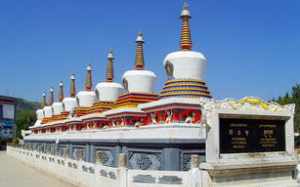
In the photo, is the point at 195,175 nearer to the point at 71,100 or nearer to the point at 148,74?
the point at 148,74

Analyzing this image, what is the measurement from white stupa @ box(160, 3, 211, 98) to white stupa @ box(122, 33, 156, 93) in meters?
2.88

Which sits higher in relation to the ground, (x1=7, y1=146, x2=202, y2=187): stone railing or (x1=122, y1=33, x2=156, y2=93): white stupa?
(x1=122, y1=33, x2=156, y2=93): white stupa

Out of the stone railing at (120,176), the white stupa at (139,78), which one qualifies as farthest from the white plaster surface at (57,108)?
the stone railing at (120,176)

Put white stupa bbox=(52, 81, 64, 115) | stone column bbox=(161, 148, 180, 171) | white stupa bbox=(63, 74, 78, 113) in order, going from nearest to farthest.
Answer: stone column bbox=(161, 148, 180, 171) < white stupa bbox=(63, 74, 78, 113) < white stupa bbox=(52, 81, 64, 115)

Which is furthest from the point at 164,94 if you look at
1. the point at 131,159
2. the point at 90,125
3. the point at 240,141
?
the point at 90,125

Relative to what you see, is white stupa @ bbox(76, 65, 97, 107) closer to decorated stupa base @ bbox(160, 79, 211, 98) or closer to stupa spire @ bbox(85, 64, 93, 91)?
stupa spire @ bbox(85, 64, 93, 91)

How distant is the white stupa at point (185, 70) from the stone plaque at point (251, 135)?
468cm

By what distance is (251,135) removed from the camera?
1173 cm

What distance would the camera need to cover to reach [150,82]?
70.2 feet

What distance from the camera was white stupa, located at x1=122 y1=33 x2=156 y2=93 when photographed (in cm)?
2114

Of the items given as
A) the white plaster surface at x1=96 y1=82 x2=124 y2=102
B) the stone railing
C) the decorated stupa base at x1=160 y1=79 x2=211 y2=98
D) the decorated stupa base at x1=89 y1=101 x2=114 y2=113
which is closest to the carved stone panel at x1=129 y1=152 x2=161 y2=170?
the stone railing

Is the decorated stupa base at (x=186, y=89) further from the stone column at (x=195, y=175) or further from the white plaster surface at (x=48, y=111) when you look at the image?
the white plaster surface at (x=48, y=111)

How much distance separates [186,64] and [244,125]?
21.8ft

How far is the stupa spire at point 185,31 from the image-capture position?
720 inches
